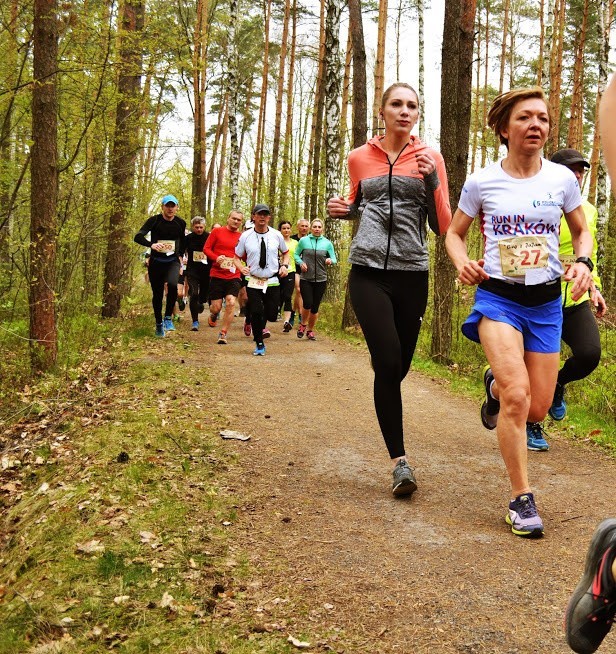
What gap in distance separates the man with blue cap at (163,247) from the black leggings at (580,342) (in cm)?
743

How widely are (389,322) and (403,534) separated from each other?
1312 millimetres

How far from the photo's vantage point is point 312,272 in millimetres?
12750

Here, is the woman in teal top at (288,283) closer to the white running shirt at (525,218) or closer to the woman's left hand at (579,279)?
the white running shirt at (525,218)

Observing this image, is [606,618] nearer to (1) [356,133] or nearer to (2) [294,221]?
(1) [356,133]

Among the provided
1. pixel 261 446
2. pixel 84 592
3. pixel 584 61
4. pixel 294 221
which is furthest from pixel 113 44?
pixel 584 61

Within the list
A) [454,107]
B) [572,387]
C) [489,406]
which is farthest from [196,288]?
[489,406]

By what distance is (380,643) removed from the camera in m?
2.74

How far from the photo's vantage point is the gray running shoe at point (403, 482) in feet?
14.3

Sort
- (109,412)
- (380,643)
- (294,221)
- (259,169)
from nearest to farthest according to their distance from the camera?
(380,643), (109,412), (294,221), (259,169)

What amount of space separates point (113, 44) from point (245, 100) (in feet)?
85.9

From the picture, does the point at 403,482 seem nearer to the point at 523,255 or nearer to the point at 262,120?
the point at 523,255

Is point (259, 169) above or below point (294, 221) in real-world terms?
above

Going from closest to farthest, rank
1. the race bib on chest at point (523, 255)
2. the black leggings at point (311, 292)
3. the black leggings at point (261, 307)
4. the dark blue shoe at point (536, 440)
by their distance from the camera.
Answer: the race bib on chest at point (523, 255)
the dark blue shoe at point (536, 440)
the black leggings at point (261, 307)
the black leggings at point (311, 292)

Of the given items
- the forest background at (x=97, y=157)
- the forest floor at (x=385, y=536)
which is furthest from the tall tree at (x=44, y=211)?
the forest floor at (x=385, y=536)
